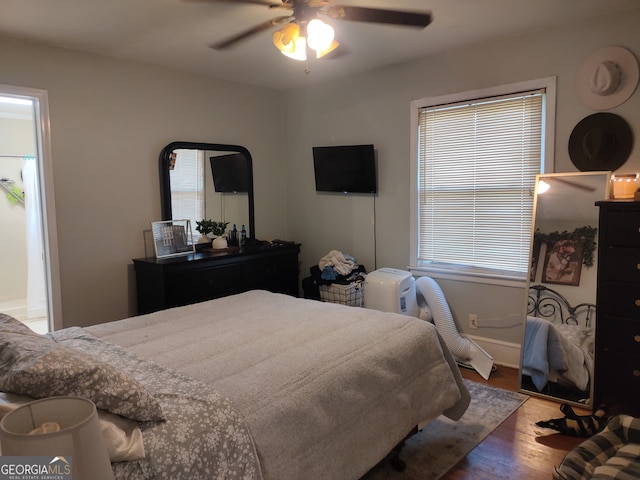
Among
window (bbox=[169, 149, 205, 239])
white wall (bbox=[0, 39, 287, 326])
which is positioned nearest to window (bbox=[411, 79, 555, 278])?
window (bbox=[169, 149, 205, 239])

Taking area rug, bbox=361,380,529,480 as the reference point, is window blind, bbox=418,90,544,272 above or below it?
above

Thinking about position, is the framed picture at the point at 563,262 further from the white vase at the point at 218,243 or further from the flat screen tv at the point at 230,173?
the flat screen tv at the point at 230,173

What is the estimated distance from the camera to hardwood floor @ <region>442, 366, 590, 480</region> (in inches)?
87.8

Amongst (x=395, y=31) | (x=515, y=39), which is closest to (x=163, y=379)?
(x=395, y=31)

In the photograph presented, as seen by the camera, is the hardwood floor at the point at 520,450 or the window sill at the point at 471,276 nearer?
the hardwood floor at the point at 520,450

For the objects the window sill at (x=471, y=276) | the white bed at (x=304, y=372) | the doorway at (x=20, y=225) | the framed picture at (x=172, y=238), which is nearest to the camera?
the white bed at (x=304, y=372)

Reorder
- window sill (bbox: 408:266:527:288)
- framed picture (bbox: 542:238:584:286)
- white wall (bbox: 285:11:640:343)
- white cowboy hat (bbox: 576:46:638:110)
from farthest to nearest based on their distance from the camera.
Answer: window sill (bbox: 408:266:527:288) < white wall (bbox: 285:11:640:343) < framed picture (bbox: 542:238:584:286) < white cowboy hat (bbox: 576:46:638:110)

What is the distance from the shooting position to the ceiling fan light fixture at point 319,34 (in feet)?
7.30

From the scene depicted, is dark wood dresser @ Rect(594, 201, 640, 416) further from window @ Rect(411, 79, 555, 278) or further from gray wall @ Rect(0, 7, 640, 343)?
window @ Rect(411, 79, 555, 278)

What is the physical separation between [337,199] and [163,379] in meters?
3.10

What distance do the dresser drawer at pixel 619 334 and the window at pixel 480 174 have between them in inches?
32.8

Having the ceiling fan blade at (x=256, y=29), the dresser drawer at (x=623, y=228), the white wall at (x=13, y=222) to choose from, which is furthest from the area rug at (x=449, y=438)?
the white wall at (x=13, y=222)

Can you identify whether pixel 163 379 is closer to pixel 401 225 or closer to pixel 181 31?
pixel 181 31

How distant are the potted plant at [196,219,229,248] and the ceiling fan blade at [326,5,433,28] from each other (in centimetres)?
240
